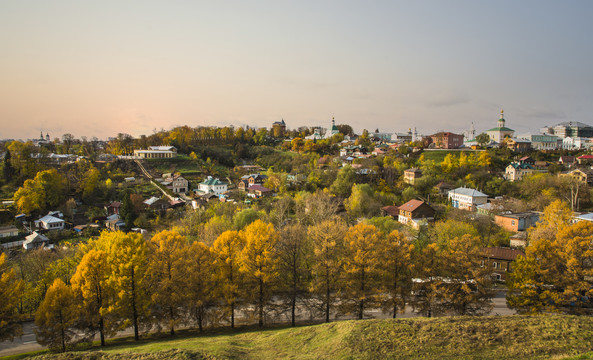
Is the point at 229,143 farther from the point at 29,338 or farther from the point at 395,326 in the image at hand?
the point at 395,326

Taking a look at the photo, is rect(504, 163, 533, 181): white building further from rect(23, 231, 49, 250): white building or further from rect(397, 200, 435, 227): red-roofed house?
rect(23, 231, 49, 250): white building

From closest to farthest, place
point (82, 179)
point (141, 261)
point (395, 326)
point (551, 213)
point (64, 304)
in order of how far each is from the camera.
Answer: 1. point (395, 326)
2. point (64, 304)
3. point (141, 261)
4. point (551, 213)
5. point (82, 179)

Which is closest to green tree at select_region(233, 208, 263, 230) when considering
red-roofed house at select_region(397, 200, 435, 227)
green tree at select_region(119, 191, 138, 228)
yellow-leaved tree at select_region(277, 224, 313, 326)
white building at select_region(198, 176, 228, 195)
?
green tree at select_region(119, 191, 138, 228)

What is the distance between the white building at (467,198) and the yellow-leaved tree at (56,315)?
4146cm

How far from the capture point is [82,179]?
49844 mm

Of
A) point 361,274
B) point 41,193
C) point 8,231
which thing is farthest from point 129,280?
point 41,193

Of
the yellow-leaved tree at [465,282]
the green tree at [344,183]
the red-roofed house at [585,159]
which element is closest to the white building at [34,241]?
the green tree at [344,183]

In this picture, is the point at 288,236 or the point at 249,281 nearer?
the point at 249,281

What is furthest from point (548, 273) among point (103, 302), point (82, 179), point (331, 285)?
point (82, 179)

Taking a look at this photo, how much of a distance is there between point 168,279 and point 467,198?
127 ft

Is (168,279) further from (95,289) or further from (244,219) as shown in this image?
(244,219)

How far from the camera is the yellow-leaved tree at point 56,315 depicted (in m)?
14.6

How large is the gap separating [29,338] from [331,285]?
16.2m

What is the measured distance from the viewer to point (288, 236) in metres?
20.7
